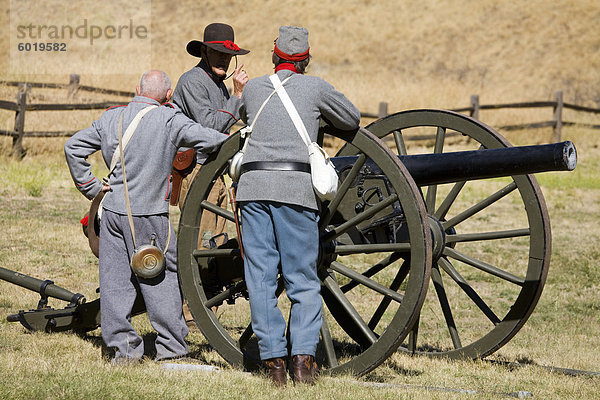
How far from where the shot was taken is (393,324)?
4.61m

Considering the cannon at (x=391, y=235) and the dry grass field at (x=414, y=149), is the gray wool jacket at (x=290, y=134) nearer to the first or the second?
the cannon at (x=391, y=235)

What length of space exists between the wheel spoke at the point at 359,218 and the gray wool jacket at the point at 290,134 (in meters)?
0.32

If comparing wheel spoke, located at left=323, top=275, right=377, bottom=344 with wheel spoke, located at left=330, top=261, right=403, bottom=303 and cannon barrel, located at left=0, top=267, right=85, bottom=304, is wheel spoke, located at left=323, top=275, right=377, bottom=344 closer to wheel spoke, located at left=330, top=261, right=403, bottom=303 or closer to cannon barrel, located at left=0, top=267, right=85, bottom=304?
wheel spoke, located at left=330, top=261, right=403, bottom=303

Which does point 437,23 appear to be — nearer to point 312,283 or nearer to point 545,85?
point 545,85

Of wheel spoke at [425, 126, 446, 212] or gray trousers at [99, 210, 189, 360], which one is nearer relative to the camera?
gray trousers at [99, 210, 189, 360]

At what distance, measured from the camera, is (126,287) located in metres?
5.20

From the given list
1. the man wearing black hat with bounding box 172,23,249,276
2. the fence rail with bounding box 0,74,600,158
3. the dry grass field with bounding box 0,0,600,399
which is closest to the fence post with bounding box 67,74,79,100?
the fence rail with bounding box 0,74,600,158

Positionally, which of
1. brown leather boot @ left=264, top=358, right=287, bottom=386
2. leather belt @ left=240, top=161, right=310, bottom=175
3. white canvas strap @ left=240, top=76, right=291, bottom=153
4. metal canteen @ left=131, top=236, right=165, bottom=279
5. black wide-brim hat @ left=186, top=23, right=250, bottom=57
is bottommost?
brown leather boot @ left=264, top=358, right=287, bottom=386

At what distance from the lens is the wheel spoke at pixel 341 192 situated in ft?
15.7

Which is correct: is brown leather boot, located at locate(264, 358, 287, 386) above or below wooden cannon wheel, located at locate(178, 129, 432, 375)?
below

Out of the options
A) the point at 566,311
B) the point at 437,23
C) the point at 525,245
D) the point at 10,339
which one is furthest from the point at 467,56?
the point at 10,339

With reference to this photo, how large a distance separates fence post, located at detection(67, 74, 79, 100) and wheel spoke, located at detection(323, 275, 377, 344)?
14.5 meters

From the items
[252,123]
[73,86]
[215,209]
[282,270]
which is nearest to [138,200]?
[215,209]

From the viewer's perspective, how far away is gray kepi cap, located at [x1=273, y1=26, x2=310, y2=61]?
15.4 feet
